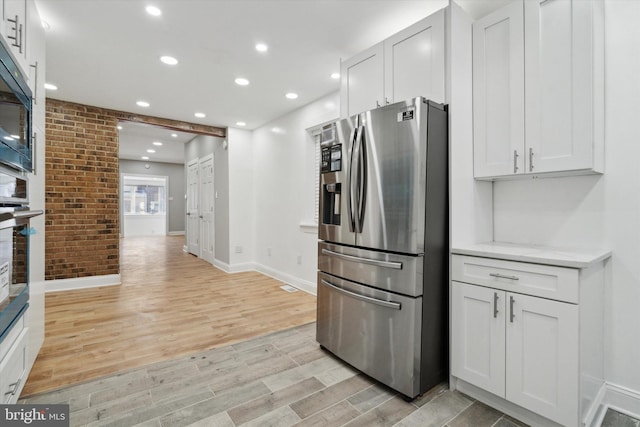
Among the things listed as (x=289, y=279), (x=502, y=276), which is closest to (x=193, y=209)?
(x=289, y=279)

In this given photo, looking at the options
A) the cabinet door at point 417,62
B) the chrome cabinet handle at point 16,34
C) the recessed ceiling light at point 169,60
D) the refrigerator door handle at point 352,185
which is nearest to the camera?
the chrome cabinet handle at point 16,34

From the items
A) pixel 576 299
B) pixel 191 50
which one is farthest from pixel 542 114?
pixel 191 50

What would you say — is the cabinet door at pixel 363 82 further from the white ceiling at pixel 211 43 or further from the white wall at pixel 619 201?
the white wall at pixel 619 201

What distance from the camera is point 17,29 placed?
1665 millimetres

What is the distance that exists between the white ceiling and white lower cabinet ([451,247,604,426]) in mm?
1889

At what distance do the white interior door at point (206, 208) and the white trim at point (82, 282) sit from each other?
1.87 meters

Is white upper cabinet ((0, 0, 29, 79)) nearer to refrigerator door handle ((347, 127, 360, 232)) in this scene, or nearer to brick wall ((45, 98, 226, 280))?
refrigerator door handle ((347, 127, 360, 232))

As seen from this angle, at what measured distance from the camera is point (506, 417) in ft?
5.64

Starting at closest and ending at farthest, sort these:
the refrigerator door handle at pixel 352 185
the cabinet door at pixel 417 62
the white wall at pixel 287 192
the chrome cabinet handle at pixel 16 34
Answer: the chrome cabinet handle at pixel 16 34
the cabinet door at pixel 417 62
the refrigerator door handle at pixel 352 185
the white wall at pixel 287 192

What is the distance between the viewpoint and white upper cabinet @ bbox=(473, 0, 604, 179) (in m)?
1.71

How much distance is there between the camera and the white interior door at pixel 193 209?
7094 mm

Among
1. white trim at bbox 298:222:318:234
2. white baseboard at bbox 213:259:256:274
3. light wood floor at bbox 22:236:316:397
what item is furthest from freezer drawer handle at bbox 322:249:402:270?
white baseboard at bbox 213:259:256:274

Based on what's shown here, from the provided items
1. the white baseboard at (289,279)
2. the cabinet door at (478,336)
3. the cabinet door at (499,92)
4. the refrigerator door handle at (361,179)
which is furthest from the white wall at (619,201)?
the white baseboard at (289,279)

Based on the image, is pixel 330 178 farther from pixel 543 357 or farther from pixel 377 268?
pixel 543 357
